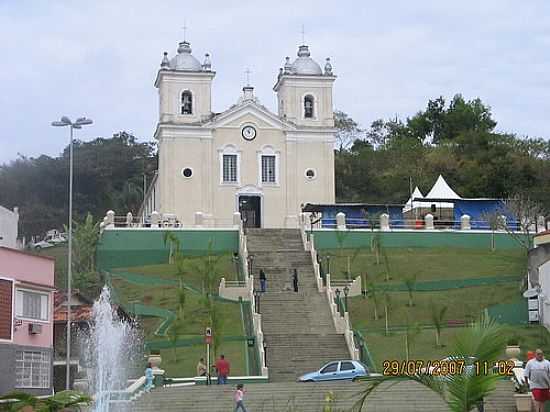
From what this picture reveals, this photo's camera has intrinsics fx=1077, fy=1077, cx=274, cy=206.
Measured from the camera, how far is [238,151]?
5894cm

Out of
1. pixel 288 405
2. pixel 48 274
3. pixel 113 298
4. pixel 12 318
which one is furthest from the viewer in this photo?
pixel 113 298

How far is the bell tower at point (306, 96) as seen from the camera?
60250 millimetres

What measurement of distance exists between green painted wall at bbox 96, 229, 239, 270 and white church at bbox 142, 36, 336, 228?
21.5 feet

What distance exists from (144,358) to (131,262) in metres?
15.4

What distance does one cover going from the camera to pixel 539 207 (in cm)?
5750

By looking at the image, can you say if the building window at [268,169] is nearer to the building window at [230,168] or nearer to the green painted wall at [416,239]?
the building window at [230,168]

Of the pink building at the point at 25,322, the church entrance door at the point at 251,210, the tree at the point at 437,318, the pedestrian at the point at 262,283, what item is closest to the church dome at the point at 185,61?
the church entrance door at the point at 251,210

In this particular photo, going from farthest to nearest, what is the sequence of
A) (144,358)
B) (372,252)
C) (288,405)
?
(372,252) → (144,358) → (288,405)

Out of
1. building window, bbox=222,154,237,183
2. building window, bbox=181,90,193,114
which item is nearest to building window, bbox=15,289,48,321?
building window, bbox=222,154,237,183

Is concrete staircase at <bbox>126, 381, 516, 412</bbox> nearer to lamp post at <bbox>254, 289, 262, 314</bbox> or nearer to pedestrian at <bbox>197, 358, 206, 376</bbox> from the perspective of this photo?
pedestrian at <bbox>197, 358, 206, 376</bbox>

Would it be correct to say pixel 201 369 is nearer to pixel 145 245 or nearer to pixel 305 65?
pixel 145 245

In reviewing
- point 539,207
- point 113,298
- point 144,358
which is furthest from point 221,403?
point 539,207

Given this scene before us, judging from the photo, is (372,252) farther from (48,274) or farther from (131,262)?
(48,274)

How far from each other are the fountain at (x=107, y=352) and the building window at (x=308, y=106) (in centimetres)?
2286
